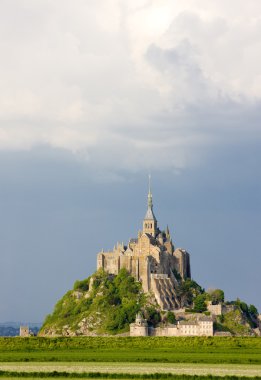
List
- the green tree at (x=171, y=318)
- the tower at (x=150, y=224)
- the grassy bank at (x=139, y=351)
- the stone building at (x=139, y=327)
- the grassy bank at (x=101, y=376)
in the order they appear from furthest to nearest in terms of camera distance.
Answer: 1. the tower at (x=150, y=224)
2. the green tree at (x=171, y=318)
3. the stone building at (x=139, y=327)
4. the grassy bank at (x=139, y=351)
5. the grassy bank at (x=101, y=376)

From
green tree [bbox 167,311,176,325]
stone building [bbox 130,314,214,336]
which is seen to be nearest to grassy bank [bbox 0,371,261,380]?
stone building [bbox 130,314,214,336]

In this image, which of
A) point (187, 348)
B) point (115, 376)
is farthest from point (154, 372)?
point (187, 348)

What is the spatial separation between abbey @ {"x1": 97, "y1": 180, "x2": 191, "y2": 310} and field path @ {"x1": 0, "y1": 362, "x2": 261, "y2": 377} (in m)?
80.1

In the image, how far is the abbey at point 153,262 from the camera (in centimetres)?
14725

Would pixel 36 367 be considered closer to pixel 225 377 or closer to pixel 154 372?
pixel 154 372

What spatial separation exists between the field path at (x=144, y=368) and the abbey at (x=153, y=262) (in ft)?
263

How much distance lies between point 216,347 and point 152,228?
219 ft

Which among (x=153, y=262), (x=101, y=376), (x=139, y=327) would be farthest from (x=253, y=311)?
(x=101, y=376)

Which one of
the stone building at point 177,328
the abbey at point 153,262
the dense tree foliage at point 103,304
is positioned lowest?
the stone building at point 177,328

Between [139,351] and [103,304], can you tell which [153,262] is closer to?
[103,304]

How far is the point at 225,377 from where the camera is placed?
5397cm

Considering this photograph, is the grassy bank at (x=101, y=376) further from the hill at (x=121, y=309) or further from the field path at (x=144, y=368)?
the hill at (x=121, y=309)

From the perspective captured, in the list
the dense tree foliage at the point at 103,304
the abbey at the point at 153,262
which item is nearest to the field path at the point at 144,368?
the dense tree foliage at the point at 103,304

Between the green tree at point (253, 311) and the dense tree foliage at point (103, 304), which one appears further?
the green tree at point (253, 311)
